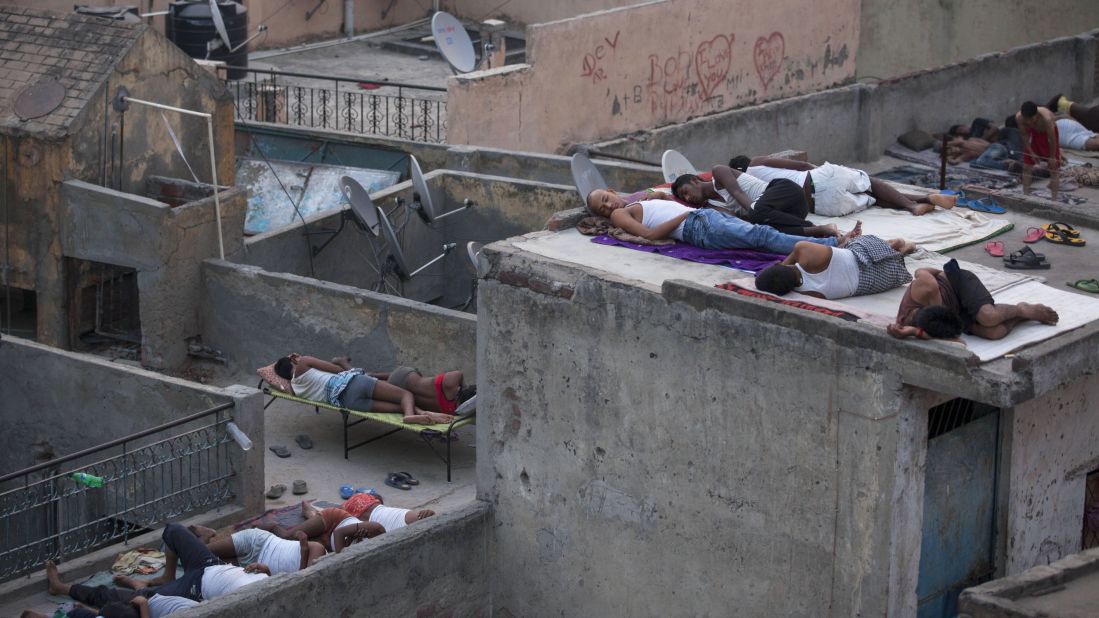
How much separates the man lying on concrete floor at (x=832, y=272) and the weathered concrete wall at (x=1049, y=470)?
4.09 ft

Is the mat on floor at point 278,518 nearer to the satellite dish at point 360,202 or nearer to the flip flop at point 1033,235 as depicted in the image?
the satellite dish at point 360,202

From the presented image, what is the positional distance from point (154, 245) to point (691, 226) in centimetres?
679

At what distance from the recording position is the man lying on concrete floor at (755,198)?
13148mm

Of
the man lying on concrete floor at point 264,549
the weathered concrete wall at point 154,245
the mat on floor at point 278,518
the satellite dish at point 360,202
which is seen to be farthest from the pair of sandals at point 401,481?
the satellite dish at point 360,202

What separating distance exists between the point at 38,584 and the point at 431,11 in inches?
806

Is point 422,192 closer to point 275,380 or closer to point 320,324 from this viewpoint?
point 320,324

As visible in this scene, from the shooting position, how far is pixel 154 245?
17891mm

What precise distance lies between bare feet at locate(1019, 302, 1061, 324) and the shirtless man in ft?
35.9

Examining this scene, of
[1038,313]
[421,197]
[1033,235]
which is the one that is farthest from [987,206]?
[421,197]

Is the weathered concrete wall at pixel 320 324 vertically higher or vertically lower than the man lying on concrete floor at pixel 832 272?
lower

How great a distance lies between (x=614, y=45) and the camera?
23.7 metres

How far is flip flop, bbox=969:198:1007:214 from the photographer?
14.5m

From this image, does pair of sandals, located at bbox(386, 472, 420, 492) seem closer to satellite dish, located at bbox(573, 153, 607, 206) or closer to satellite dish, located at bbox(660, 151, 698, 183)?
satellite dish, located at bbox(573, 153, 607, 206)

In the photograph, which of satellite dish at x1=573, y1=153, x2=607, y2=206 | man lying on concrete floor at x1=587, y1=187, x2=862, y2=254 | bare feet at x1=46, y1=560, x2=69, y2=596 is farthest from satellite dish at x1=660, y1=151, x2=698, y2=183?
bare feet at x1=46, y1=560, x2=69, y2=596
